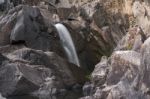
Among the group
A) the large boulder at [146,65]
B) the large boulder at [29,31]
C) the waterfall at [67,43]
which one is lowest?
the waterfall at [67,43]

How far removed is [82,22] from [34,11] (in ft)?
21.1

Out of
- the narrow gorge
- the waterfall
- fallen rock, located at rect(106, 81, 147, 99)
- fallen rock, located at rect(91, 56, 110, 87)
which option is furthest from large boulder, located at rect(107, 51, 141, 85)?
the waterfall

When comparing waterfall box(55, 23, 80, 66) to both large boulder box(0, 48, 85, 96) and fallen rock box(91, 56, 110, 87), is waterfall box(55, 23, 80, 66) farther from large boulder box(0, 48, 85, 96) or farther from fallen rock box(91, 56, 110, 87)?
fallen rock box(91, 56, 110, 87)

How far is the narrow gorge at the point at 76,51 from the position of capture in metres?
23.2

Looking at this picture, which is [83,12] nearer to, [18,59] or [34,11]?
[34,11]

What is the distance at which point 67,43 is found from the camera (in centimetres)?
3872

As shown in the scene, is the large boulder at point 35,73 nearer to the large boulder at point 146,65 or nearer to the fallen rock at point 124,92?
the fallen rock at point 124,92

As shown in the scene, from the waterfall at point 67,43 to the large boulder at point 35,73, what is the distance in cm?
232

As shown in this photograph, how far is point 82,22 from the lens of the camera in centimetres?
4231

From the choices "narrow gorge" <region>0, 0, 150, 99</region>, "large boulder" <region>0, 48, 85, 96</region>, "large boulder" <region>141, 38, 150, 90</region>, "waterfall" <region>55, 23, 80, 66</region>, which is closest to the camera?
"large boulder" <region>141, 38, 150, 90</region>

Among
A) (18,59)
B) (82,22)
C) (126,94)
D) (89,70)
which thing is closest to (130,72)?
(126,94)

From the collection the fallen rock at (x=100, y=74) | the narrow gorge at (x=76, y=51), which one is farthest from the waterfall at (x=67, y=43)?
the fallen rock at (x=100, y=74)

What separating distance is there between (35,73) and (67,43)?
24.7 feet

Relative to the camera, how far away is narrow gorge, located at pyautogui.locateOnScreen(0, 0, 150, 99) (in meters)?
23.2
